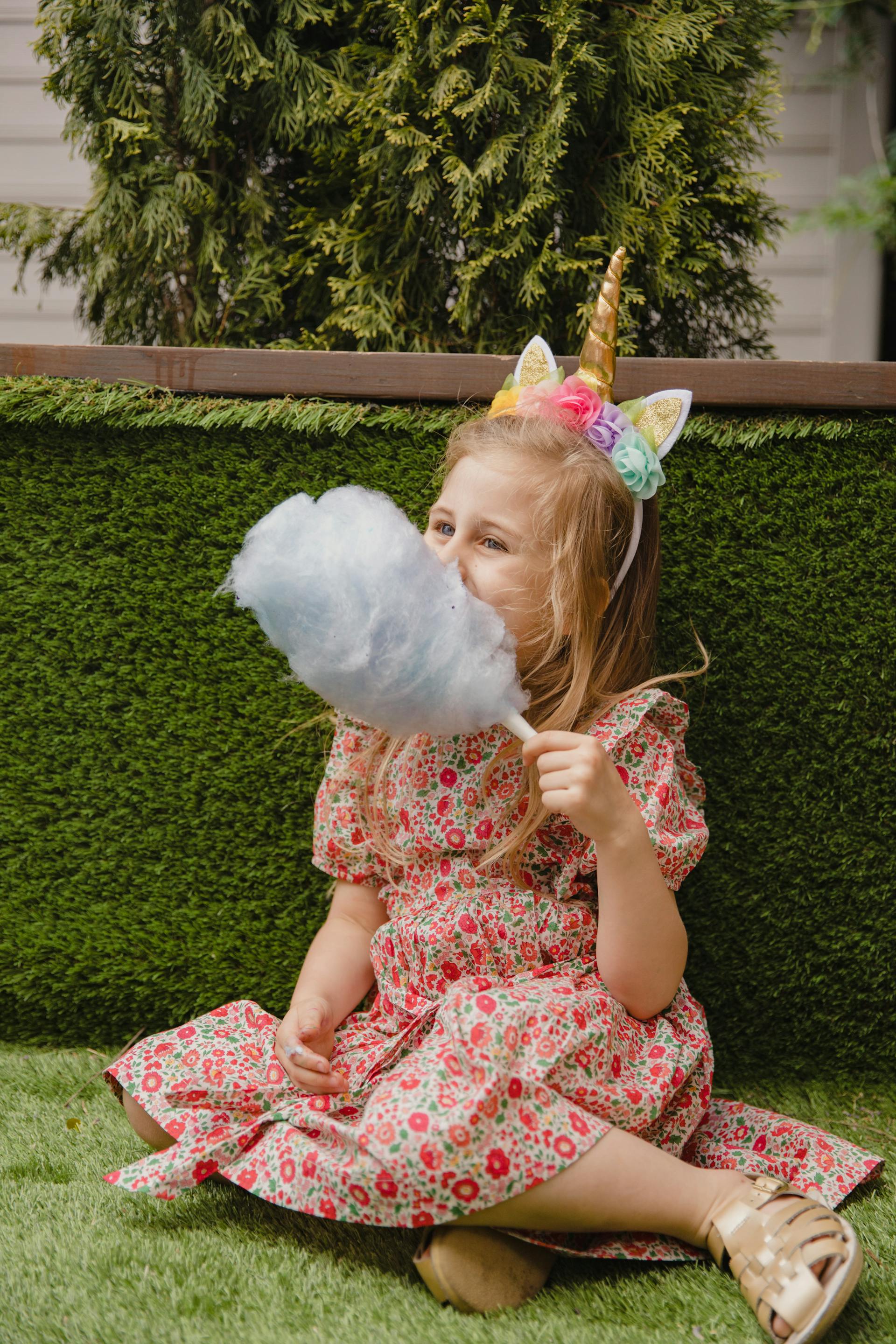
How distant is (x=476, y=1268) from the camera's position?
1.20 metres

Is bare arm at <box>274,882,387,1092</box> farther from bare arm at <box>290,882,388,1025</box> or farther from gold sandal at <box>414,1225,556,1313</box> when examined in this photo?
gold sandal at <box>414,1225,556,1313</box>

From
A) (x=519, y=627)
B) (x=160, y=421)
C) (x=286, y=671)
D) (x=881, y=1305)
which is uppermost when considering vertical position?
(x=160, y=421)

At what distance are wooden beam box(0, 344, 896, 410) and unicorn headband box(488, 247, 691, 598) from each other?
17 centimetres

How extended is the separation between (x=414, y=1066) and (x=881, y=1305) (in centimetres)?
60

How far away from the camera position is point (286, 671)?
190 centimetres

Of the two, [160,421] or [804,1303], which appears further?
[160,421]

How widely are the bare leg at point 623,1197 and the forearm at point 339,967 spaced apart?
17.4 inches

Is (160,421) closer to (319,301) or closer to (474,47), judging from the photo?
(319,301)

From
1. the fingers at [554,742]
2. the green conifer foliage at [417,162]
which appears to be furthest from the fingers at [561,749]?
the green conifer foliage at [417,162]

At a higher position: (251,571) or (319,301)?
(319,301)

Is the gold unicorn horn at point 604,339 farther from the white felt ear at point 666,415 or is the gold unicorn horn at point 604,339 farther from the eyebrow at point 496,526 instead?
the eyebrow at point 496,526

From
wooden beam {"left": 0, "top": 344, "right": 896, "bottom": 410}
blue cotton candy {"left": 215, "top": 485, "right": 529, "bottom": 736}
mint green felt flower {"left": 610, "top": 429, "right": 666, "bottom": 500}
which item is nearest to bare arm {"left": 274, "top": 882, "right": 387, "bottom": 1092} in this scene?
blue cotton candy {"left": 215, "top": 485, "right": 529, "bottom": 736}

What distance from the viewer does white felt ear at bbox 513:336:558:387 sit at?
5.40 ft

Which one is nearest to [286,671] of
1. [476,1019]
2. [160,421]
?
[160,421]
